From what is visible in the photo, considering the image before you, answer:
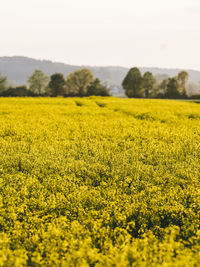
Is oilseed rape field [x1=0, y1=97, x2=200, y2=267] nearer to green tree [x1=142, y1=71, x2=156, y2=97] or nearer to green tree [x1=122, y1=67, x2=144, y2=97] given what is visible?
green tree [x1=122, y1=67, x2=144, y2=97]

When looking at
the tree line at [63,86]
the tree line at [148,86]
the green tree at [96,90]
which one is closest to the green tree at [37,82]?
the tree line at [63,86]

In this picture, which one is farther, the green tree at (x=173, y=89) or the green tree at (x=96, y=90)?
the green tree at (x=173, y=89)

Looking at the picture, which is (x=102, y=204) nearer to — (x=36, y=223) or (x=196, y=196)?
(x=36, y=223)

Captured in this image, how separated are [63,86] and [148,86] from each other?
26535 millimetres

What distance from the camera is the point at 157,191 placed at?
639 cm

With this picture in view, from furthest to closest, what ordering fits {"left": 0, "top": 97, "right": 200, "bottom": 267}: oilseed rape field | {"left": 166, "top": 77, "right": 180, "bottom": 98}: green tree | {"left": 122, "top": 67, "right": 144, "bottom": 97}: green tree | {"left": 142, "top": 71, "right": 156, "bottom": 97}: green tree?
{"left": 142, "top": 71, "right": 156, "bottom": 97}: green tree < {"left": 166, "top": 77, "right": 180, "bottom": 98}: green tree < {"left": 122, "top": 67, "right": 144, "bottom": 97}: green tree < {"left": 0, "top": 97, "right": 200, "bottom": 267}: oilseed rape field

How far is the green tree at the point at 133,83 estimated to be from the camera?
217 ft

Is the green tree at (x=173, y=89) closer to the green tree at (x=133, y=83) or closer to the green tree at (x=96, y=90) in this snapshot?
the green tree at (x=133, y=83)

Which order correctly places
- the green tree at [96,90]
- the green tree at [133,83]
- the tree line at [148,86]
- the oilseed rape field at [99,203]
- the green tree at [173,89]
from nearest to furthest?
the oilseed rape field at [99,203] → the green tree at [96,90] → the green tree at [133,83] → the tree line at [148,86] → the green tree at [173,89]

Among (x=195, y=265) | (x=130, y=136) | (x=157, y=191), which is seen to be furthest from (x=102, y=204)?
(x=130, y=136)

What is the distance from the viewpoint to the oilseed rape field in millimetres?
4062

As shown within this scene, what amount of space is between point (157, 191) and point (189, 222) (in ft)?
4.45

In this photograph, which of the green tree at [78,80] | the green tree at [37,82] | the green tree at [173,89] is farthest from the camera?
the green tree at [37,82]

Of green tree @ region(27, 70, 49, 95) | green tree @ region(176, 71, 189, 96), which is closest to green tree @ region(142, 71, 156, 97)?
green tree @ region(176, 71, 189, 96)
